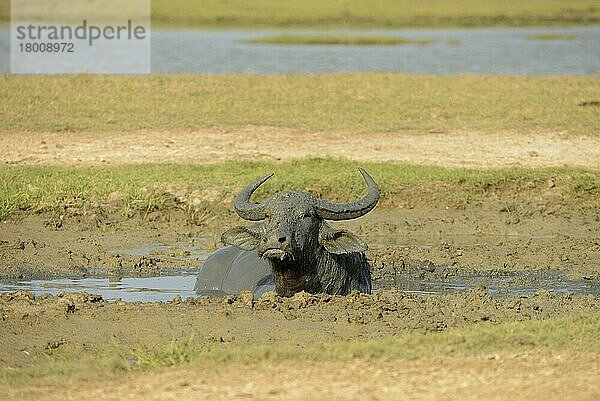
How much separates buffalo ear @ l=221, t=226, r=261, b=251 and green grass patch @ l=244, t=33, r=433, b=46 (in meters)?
23.2

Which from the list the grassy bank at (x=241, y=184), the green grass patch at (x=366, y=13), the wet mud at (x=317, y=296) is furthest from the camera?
the green grass patch at (x=366, y=13)

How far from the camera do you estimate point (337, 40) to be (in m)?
31.9

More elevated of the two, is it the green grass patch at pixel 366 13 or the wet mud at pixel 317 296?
the green grass patch at pixel 366 13

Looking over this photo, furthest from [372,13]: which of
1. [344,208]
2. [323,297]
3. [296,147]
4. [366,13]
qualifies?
[323,297]

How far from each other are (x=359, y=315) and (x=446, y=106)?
903cm

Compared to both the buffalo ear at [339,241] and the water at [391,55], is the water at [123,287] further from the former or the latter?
the water at [391,55]

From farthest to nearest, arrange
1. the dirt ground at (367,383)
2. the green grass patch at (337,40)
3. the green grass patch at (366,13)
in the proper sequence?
the green grass patch at (366,13)
the green grass patch at (337,40)
the dirt ground at (367,383)

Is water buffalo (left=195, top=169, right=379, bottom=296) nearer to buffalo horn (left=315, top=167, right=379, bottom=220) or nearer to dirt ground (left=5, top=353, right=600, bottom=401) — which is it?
buffalo horn (left=315, top=167, right=379, bottom=220)

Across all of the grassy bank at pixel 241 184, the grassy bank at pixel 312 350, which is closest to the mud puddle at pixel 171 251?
the grassy bank at pixel 241 184

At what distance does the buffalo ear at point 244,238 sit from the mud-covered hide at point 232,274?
0.64 meters

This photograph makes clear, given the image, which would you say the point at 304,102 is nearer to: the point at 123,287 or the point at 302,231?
the point at 123,287

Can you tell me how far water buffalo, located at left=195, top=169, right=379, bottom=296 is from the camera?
748 cm

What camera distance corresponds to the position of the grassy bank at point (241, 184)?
35.8 feet

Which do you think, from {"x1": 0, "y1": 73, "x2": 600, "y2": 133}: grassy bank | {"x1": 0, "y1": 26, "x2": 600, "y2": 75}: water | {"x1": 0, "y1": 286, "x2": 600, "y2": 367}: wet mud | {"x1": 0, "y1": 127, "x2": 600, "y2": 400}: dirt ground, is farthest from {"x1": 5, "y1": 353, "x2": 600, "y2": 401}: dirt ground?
{"x1": 0, "y1": 26, "x2": 600, "y2": 75}: water
